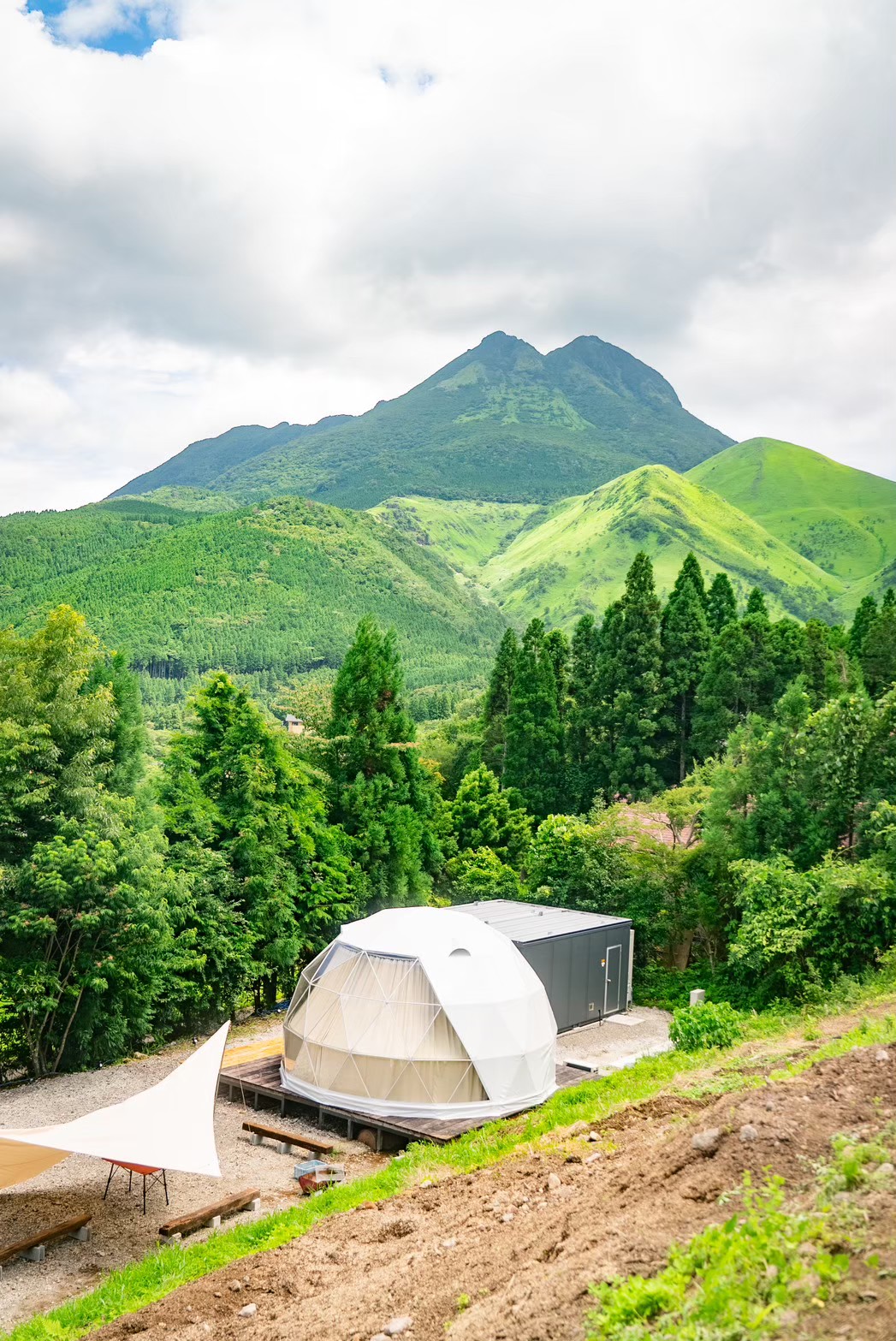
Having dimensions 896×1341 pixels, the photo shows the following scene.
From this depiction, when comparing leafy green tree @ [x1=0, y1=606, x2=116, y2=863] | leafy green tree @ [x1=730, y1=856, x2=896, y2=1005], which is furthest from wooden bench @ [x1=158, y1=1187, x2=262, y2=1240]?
leafy green tree @ [x1=730, y1=856, x2=896, y2=1005]

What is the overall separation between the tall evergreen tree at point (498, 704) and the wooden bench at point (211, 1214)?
98.2 ft

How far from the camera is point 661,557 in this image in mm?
167500

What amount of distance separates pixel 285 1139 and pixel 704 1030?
6.68m

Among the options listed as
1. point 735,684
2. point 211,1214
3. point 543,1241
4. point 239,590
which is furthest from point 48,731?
point 239,590

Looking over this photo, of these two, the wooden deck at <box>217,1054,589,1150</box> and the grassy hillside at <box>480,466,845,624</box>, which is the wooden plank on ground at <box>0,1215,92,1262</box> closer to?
the wooden deck at <box>217,1054,589,1150</box>

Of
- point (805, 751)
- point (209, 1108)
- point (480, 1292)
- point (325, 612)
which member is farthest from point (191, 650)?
point (480, 1292)

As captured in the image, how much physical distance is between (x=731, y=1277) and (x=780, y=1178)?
1145 millimetres

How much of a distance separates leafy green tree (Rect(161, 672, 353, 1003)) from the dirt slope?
12506mm

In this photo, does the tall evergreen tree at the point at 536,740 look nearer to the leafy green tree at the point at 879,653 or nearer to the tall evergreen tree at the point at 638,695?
the tall evergreen tree at the point at 638,695

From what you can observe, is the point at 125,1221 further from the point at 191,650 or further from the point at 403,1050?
the point at 191,650

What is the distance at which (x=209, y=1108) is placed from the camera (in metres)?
11.9

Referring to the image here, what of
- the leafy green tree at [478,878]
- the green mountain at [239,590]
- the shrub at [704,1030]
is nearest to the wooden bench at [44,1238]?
the shrub at [704,1030]

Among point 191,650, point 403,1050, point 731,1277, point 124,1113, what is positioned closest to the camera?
point 731,1277

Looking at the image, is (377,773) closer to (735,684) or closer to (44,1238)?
(735,684)
